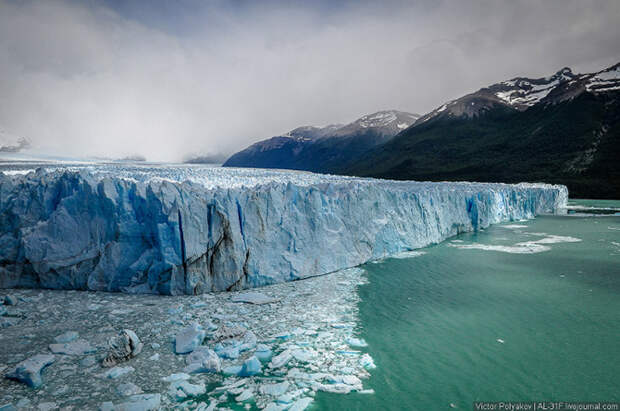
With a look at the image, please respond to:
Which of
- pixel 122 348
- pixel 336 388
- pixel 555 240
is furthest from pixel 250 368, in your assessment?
pixel 555 240

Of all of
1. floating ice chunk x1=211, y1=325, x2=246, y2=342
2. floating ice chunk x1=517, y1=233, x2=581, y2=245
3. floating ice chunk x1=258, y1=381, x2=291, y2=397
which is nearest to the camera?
floating ice chunk x1=258, y1=381, x2=291, y2=397

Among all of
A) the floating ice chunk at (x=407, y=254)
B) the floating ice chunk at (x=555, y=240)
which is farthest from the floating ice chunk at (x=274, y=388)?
the floating ice chunk at (x=555, y=240)

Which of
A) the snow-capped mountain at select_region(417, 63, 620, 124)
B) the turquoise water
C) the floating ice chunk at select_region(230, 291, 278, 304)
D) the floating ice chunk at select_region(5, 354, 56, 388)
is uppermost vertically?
the snow-capped mountain at select_region(417, 63, 620, 124)

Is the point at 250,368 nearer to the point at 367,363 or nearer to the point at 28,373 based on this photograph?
the point at 367,363

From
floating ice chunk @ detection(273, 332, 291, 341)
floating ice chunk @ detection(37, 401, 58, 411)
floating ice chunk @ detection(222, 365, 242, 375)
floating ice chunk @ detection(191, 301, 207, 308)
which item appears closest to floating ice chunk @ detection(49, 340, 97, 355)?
floating ice chunk @ detection(37, 401, 58, 411)

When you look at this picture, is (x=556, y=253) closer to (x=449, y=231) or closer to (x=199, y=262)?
(x=449, y=231)

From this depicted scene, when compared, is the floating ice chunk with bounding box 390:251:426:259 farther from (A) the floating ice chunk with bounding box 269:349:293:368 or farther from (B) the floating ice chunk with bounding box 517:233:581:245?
(A) the floating ice chunk with bounding box 269:349:293:368

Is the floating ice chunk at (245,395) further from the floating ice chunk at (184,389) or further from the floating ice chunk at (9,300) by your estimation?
the floating ice chunk at (9,300)

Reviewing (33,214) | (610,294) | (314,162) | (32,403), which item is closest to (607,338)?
(610,294)
